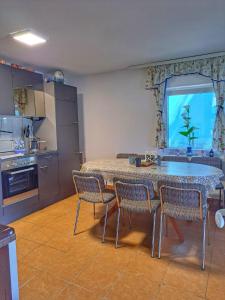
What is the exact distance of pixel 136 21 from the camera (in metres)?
2.43

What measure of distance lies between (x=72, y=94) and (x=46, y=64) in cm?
72

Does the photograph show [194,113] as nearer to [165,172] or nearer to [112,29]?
[165,172]

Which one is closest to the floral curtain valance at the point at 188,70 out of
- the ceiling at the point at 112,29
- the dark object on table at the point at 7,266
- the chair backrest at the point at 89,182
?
the ceiling at the point at 112,29

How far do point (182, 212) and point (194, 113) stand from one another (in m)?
2.25

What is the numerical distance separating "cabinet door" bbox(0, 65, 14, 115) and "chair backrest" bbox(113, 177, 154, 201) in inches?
79.9

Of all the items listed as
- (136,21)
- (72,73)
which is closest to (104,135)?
(72,73)

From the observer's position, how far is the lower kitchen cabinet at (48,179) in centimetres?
368

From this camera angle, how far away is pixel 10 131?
3.83m

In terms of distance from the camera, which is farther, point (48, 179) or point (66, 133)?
point (66, 133)

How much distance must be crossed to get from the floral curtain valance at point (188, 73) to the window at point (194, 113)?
148 millimetres

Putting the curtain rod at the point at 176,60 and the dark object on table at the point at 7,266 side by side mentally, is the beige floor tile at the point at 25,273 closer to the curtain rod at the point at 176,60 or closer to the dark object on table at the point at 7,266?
the dark object on table at the point at 7,266

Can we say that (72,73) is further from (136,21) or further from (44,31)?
(136,21)

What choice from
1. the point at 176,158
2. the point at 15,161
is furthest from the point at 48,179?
the point at 176,158

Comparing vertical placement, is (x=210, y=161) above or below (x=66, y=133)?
below
